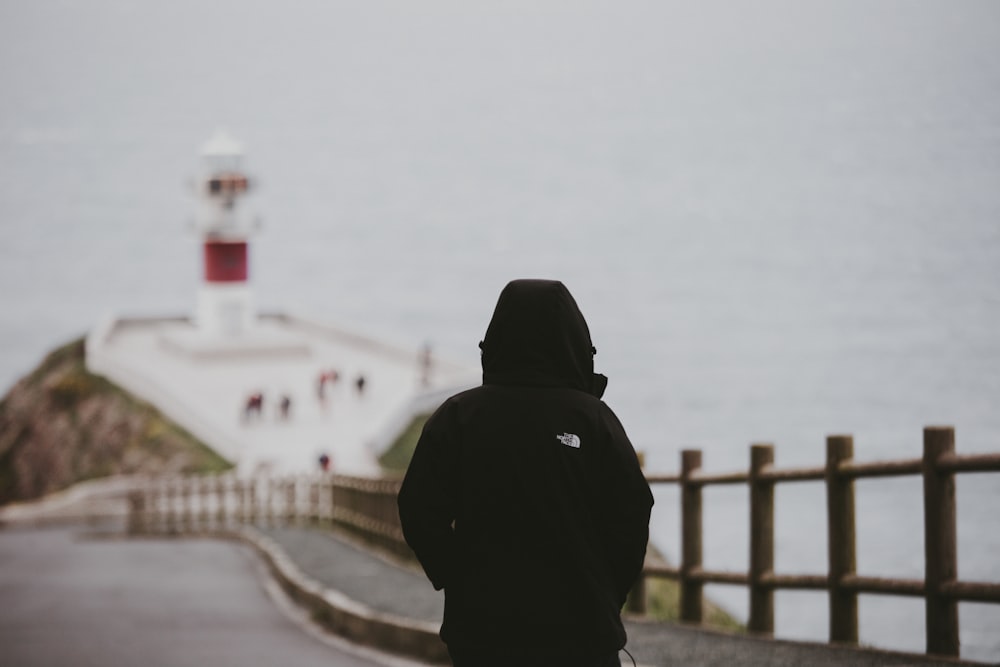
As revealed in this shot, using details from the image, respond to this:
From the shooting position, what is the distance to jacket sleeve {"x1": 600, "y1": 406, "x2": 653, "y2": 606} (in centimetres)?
413

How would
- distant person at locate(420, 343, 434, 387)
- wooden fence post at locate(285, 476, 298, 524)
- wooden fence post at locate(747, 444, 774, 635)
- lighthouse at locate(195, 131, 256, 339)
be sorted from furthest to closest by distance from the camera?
lighthouse at locate(195, 131, 256, 339), distant person at locate(420, 343, 434, 387), wooden fence post at locate(285, 476, 298, 524), wooden fence post at locate(747, 444, 774, 635)

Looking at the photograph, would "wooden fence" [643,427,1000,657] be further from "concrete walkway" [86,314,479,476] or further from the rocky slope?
the rocky slope

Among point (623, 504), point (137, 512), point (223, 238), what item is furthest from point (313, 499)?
point (223, 238)

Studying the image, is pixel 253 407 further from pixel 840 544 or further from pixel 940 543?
pixel 940 543

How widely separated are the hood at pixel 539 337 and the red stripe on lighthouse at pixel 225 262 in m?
46.6

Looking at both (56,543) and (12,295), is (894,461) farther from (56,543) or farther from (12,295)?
(12,295)

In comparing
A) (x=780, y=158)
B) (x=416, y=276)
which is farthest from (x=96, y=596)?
(x=780, y=158)

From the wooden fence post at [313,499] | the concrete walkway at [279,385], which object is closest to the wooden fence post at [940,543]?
the wooden fence post at [313,499]

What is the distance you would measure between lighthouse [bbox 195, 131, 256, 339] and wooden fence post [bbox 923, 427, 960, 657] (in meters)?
43.5

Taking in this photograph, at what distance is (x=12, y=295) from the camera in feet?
571

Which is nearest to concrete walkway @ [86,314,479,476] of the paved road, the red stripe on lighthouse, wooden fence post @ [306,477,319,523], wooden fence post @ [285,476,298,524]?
the red stripe on lighthouse

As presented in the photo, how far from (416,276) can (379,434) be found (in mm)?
121302

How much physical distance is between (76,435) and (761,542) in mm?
42338

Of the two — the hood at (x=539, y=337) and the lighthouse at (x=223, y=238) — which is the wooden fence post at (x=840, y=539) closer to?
the hood at (x=539, y=337)
